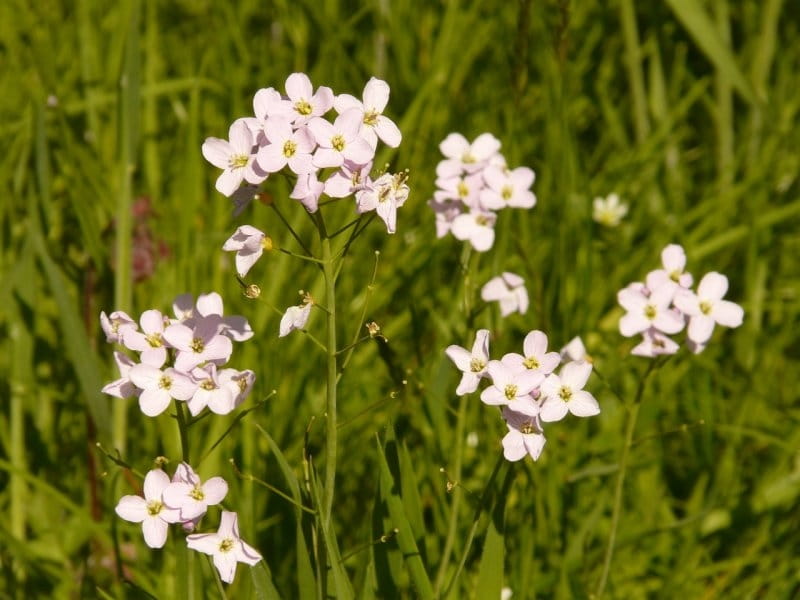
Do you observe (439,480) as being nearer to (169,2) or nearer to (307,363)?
(307,363)

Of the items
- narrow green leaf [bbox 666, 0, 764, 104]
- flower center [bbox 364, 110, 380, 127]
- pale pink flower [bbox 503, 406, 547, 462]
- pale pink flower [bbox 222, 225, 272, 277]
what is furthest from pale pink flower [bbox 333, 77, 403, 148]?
narrow green leaf [bbox 666, 0, 764, 104]

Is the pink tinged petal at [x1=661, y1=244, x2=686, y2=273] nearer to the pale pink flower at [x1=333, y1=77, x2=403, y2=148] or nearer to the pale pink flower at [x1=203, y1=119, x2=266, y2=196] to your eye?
the pale pink flower at [x1=333, y1=77, x2=403, y2=148]

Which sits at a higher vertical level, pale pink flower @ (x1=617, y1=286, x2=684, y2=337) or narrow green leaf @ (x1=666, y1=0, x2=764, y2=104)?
narrow green leaf @ (x1=666, y1=0, x2=764, y2=104)

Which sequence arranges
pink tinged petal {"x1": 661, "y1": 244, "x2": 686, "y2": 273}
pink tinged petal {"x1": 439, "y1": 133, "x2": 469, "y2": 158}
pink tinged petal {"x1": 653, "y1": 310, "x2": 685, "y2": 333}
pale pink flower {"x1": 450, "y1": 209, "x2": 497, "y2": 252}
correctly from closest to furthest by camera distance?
pink tinged petal {"x1": 653, "y1": 310, "x2": 685, "y2": 333}
pink tinged petal {"x1": 661, "y1": 244, "x2": 686, "y2": 273}
pale pink flower {"x1": 450, "y1": 209, "x2": 497, "y2": 252}
pink tinged petal {"x1": 439, "y1": 133, "x2": 469, "y2": 158}

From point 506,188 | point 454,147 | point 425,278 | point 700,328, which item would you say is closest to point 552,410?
point 700,328

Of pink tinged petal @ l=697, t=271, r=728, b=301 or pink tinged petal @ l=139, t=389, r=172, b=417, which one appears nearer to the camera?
pink tinged petal @ l=139, t=389, r=172, b=417

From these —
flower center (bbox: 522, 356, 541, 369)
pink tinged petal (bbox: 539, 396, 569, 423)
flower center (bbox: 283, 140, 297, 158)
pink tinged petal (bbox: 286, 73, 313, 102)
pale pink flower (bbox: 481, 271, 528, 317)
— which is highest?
pink tinged petal (bbox: 286, 73, 313, 102)

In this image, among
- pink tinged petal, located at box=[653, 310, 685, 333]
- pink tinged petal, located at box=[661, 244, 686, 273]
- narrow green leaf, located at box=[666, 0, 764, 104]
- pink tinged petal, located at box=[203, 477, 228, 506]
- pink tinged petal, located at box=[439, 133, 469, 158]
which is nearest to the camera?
pink tinged petal, located at box=[203, 477, 228, 506]

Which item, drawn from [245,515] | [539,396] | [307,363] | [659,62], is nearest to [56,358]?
[307,363]
